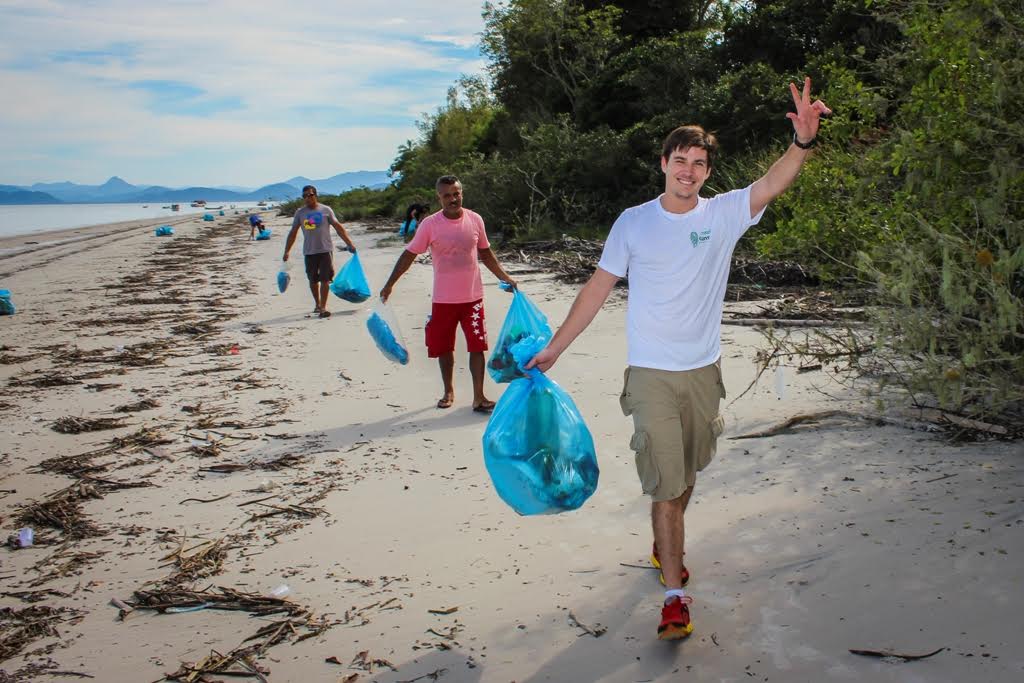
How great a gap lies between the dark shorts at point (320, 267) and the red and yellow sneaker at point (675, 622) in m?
8.85

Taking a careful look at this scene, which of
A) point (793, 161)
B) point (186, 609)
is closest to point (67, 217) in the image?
point (186, 609)

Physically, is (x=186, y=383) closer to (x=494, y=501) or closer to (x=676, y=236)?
(x=494, y=501)

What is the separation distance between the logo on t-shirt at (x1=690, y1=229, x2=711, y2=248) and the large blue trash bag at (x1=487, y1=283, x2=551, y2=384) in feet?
7.51

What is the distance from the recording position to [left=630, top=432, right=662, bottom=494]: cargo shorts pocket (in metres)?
3.10

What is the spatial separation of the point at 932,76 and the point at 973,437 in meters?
1.92

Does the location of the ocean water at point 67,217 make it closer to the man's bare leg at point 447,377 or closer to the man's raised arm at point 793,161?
the man's bare leg at point 447,377

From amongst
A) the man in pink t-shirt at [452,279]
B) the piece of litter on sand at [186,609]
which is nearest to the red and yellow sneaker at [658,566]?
the piece of litter on sand at [186,609]

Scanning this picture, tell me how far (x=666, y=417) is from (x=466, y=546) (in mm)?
1323

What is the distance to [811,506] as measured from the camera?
3.97 meters

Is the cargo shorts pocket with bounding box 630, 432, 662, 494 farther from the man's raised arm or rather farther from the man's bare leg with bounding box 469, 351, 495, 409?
the man's bare leg with bounding box 469, 351, 495, 409

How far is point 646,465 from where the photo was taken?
312 cm

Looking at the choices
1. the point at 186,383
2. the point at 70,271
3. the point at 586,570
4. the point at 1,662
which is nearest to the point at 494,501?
the point at 586,570

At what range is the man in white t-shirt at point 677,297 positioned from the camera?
3.09 m

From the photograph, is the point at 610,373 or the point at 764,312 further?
the point at 764,312
